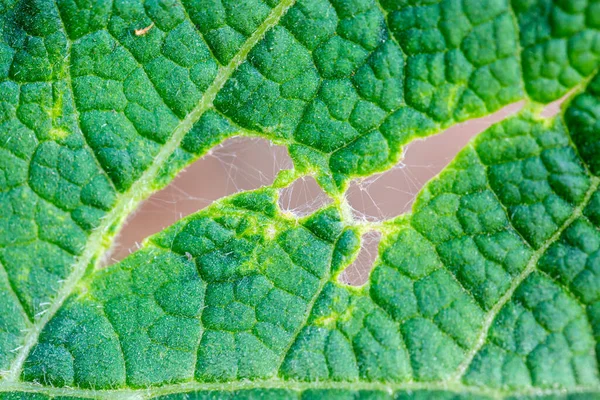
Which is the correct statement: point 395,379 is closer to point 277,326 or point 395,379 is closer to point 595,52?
point 277,326

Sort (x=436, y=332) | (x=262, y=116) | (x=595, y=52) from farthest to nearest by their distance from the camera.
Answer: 1. (x=262, y=116)
2. (x=436, y=332)
3. (x=595, y=52)

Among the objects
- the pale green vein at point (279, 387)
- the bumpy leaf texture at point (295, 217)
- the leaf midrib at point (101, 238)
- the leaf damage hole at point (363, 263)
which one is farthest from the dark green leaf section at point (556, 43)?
the leaf midrib at point (101, 238)

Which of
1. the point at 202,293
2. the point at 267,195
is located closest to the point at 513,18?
the point at 267,195

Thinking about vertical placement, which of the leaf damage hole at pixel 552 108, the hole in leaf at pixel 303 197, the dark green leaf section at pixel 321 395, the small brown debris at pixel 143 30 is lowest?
the dark green leaf section at pixel 321 395

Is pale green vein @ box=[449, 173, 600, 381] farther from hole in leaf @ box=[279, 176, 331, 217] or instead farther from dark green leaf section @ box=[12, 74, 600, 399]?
hole in leaf @ box=[279, 176, 331, 217]

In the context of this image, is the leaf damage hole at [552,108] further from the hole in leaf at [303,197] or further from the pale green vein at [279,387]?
the pale green vein at [279,387]
